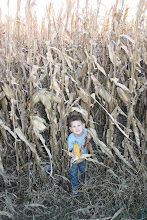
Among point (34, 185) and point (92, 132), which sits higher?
point (92, 132)

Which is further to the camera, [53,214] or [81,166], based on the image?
[81,166]

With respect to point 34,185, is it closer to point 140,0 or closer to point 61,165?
point 61,165

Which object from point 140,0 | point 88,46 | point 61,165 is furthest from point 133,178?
point 140,0

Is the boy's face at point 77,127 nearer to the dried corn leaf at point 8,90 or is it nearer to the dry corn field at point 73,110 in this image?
the dry corn field at point 73,110

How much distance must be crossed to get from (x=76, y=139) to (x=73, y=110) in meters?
0.26

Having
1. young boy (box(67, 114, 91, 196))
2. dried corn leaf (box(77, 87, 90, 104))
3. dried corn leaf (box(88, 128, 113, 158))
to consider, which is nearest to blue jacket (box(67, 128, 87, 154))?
young boy (box(67, 114, 91, 196))

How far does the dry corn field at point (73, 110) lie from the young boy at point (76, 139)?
55 millimetres

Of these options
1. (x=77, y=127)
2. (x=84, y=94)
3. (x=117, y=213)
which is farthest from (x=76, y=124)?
(x=117, y=213)

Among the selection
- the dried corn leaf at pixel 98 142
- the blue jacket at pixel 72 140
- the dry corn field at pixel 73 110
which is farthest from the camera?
the blue jacket at pixel 72 140

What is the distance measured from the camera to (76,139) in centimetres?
155

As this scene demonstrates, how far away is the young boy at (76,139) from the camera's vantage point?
1.49m

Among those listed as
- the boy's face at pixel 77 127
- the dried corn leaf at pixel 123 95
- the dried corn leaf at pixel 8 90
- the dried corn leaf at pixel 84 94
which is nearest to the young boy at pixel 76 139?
the boy's face at pixel 77 127

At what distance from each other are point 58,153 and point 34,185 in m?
0.36

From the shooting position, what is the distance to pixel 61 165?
1.63m
